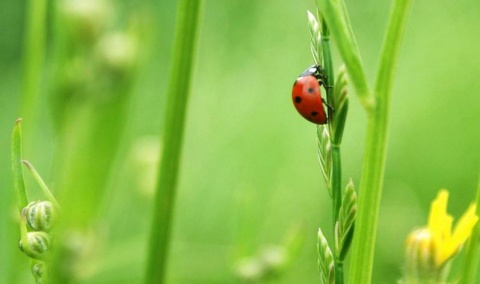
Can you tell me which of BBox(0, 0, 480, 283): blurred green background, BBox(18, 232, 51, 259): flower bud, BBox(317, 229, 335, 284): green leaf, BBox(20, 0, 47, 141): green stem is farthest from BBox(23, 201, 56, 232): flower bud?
BBox(0, 0, 480, 283): blurred green background

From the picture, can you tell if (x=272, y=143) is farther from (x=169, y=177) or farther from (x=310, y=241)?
(x=169, y=177)

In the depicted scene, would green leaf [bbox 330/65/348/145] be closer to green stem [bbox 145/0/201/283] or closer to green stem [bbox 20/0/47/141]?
green stem [bbox 145/0/201/283]

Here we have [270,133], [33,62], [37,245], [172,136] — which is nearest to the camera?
[37,245]

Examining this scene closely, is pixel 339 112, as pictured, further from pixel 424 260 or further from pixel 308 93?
pixel 308 93

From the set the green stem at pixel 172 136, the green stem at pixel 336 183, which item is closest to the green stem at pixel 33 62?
the green stem at pixel 172 136

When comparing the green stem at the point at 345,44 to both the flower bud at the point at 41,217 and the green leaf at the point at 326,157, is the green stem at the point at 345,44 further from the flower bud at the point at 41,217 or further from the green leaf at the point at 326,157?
the flower bud at the point at 41,217

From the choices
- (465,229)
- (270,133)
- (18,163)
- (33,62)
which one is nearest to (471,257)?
(465,229)
